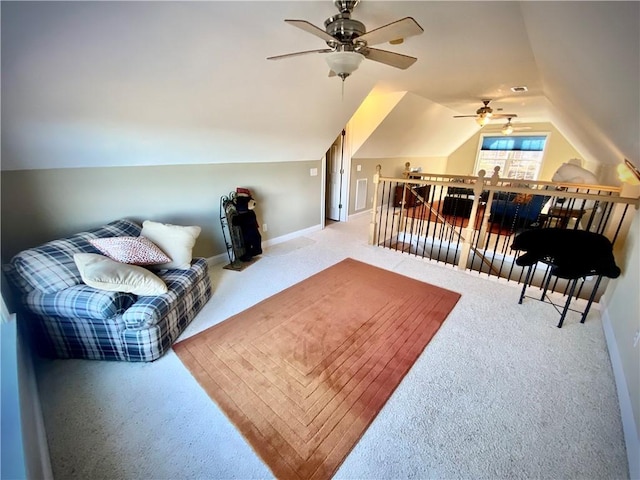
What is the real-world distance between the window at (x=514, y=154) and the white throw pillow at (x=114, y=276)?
993cm

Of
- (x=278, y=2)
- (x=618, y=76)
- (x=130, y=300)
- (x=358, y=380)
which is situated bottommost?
(x=358, y=380)

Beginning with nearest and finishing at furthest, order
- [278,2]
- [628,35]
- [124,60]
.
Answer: [628,35] < [278,2] < [124,60]

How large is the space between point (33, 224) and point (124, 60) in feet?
5.20

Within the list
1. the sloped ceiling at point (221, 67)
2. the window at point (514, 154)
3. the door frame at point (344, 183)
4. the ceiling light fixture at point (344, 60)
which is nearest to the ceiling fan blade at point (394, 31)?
the ceiling light fixture at point (344, 60)

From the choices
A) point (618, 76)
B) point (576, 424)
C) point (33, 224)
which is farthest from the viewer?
point (33, 224)

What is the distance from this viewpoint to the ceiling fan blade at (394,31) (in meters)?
1.44

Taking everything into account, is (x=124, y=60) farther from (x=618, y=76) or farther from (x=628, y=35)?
(x=618, y=76)

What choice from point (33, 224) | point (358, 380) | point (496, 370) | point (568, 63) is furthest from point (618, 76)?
point (33, 224)

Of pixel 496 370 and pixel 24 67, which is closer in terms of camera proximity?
pixel 24 67

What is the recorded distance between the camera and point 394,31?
60.6 inches

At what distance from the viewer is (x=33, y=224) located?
2.24 metres

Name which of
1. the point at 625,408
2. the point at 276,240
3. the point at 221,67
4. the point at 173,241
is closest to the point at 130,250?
the point at 173,241

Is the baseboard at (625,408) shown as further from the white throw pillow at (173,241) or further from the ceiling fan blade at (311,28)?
the white throw pillow at (173,241)

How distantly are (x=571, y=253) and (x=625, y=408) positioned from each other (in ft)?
3.46
